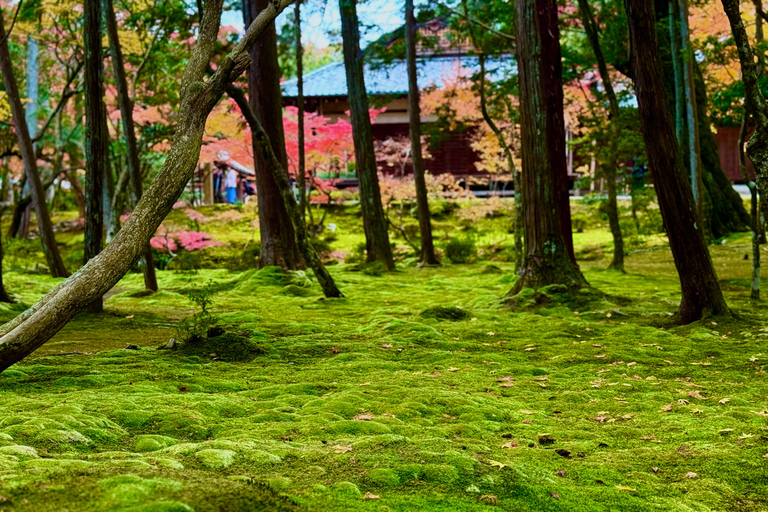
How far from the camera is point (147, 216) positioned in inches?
169

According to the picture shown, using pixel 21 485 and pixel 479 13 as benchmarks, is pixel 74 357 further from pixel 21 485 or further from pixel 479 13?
pixel 479 13

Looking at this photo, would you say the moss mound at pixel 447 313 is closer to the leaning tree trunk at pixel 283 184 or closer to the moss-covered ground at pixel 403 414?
the moss-covered ground at pixel 403 414

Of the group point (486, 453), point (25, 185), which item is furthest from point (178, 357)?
point (25, 185)

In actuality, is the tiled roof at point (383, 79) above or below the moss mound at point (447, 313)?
above

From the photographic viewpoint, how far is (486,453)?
153 inches

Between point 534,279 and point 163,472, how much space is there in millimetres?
6517

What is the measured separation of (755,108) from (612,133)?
7503mm

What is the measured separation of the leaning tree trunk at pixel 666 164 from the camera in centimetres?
704

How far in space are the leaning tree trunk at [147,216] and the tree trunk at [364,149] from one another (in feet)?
32.0

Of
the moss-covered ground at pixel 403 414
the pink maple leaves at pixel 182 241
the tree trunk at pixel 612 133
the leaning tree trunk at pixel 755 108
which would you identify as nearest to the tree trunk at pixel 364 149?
the pink maple leaves at pixel 182 241

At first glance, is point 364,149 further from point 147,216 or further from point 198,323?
point 147,216

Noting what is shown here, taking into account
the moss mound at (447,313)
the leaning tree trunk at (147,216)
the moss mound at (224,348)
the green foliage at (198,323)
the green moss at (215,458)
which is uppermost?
the leaning tree trunk at (147,216)

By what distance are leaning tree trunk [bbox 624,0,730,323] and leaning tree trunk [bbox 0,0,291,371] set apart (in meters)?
3.73

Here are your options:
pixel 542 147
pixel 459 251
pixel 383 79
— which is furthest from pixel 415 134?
pixel 383 79
